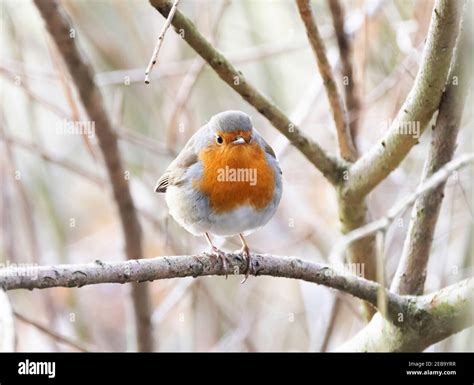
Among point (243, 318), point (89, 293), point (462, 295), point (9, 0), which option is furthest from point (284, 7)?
point (462, 295)

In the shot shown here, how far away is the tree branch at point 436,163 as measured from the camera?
245 cm

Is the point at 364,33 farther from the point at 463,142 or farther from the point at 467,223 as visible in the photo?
the point at 467,223

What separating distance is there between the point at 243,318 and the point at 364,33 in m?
1.83

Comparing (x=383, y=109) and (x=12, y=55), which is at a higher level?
(x=12, y=55)

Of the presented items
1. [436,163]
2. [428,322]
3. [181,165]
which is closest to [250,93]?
[181,165]

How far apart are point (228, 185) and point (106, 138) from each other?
29.5 inches

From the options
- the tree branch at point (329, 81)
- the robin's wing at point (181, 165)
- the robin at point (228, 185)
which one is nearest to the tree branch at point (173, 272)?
the robin at point (228, 185)

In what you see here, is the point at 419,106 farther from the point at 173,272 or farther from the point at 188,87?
the point at 188,87

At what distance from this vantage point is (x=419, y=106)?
2.44 metres

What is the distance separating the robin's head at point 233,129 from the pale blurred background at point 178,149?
0.88 meters

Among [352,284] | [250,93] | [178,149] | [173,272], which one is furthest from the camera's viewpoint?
[178,149]

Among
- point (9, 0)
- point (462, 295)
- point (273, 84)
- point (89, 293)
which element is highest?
point (9, 0)
